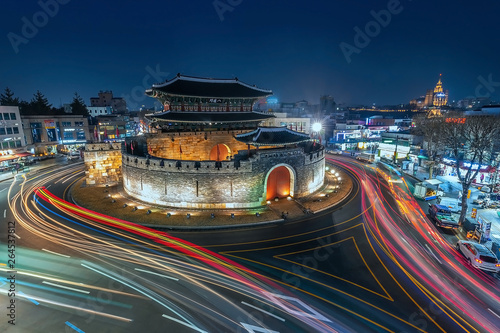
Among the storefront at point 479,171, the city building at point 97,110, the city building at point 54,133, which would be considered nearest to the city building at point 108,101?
the city building at point 97,110

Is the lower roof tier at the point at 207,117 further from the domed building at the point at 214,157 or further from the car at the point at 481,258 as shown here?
the car at the point at 481,258

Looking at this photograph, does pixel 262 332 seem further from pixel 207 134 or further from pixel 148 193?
pixel 207 134

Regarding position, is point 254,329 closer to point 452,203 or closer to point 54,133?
point 452,203

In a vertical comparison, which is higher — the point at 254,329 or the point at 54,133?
the point at 54,133

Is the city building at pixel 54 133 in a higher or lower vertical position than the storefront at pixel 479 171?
higher

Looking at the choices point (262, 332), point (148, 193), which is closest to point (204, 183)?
point (148, 193)

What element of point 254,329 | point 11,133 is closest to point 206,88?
point 254,329

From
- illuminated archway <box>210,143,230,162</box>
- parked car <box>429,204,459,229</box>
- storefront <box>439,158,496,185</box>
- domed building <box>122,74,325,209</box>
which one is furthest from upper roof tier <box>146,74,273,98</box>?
storefront <box>439,158,496,185</box>
